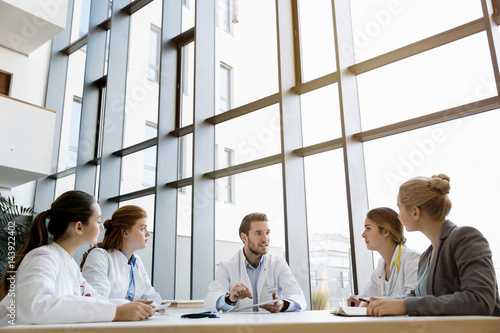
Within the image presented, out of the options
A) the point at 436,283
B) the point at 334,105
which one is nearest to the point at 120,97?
the point at 334,105

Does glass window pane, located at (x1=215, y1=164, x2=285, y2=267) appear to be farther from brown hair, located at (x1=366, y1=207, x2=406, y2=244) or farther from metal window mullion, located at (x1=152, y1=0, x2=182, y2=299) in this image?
brown hair, located at (x1=366, y1=207, x2=406, y2=244)

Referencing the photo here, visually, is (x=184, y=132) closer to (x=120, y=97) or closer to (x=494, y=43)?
(x=120, y=97)

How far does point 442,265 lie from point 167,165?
4.78 metres

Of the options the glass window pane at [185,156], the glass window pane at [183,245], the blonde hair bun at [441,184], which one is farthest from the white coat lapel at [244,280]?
the glass window pane at [185,156]

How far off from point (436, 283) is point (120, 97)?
21.1ft

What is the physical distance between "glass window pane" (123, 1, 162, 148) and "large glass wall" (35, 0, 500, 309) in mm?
24

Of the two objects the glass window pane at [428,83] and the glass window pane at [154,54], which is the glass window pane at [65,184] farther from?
the glass window pane at [428,83]

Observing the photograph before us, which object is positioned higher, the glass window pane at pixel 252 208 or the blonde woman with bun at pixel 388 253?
the glass window pane at pixel 252 208

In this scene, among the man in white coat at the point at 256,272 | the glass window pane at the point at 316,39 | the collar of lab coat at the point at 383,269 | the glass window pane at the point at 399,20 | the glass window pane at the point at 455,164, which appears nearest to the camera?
the collar of lab coat at the point at 383,269

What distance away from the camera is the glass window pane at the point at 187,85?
6295 mm

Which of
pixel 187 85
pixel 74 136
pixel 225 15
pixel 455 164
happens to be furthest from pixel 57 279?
pixel 74 136

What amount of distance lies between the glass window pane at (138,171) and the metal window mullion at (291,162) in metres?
2.77

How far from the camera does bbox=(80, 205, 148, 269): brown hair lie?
9.37 ft

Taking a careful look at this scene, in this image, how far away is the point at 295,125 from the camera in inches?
183
